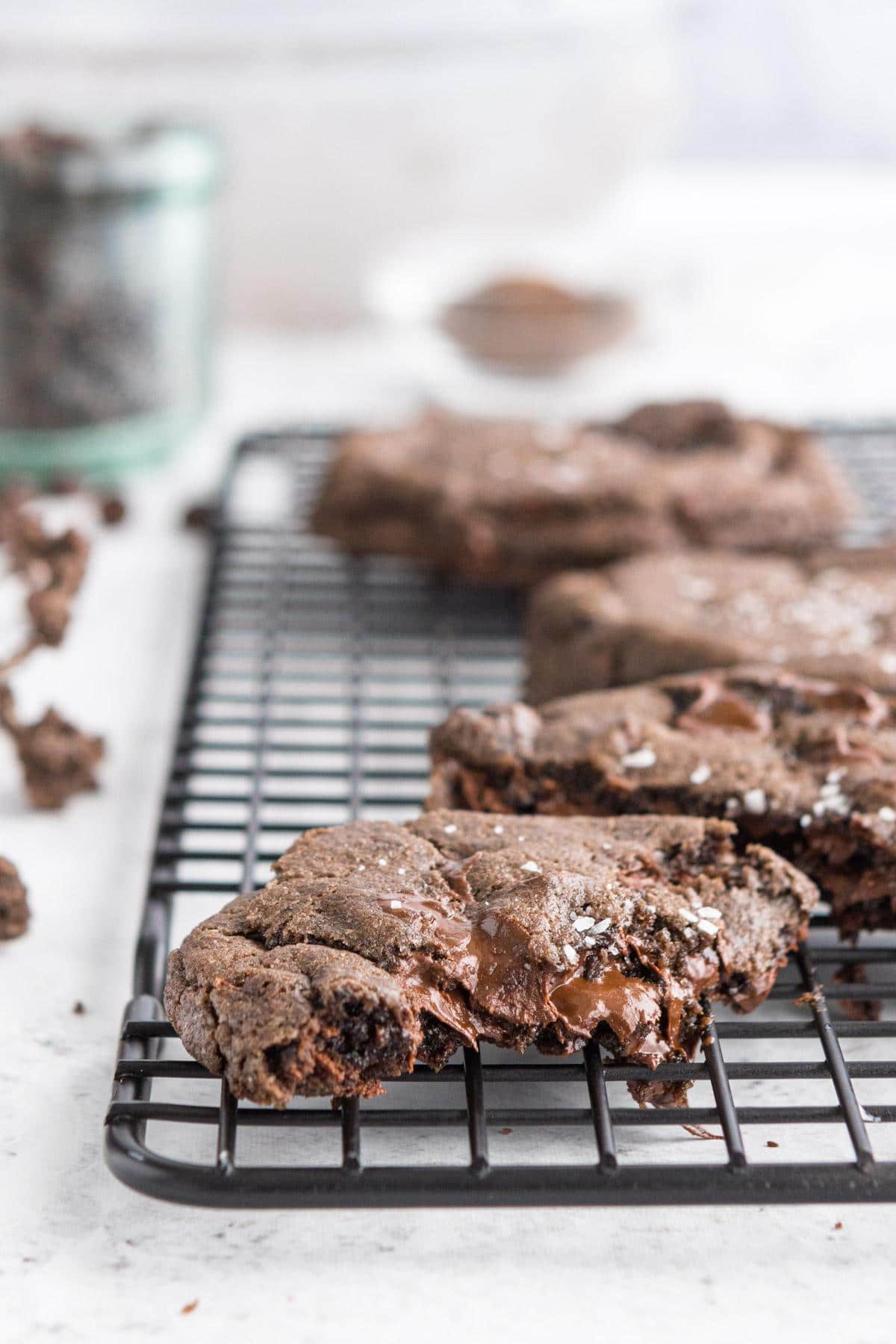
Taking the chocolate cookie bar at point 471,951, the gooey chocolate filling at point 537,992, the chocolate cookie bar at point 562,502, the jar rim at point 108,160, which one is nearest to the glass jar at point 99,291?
the jar rim at point 108,160

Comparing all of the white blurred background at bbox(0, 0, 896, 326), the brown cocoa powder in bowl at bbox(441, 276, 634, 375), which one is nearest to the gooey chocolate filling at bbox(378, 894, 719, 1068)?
the brown cocoa powder in bowl at bbox(441, 276, 634, 375)

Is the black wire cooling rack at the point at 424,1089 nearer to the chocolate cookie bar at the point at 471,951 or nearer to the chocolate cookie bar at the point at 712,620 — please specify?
the chocolate cookie bar at the point at 471,951

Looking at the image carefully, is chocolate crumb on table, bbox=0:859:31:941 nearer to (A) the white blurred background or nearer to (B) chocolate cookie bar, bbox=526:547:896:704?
(B) chocolate cookie bar, bbox=526:547:896:704

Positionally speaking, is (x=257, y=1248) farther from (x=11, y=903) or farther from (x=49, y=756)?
(x=49, y=756)

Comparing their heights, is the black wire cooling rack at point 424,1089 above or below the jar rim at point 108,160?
below

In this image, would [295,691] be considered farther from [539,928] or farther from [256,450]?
[539,928]

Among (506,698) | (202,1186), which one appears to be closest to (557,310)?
(506,698)
